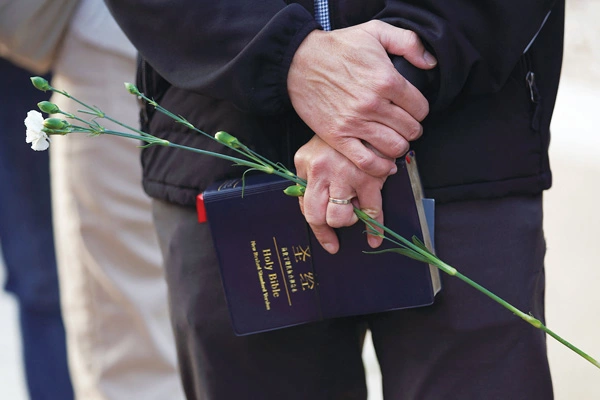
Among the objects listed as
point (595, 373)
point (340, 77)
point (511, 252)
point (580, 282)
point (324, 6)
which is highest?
point (324, 6)

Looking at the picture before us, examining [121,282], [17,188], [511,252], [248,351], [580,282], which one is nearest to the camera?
[511,252]

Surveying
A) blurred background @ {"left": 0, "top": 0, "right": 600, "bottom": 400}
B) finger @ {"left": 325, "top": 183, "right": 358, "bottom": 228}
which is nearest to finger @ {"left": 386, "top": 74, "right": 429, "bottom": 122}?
finger @ {"left": 325, "top": 183, "right": 358, "bottom": 228}

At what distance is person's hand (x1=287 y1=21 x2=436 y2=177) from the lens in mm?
1017

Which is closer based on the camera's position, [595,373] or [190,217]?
[190,217]

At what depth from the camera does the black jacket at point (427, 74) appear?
3.40ft

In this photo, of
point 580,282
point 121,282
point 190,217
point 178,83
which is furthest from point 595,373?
point 178,83

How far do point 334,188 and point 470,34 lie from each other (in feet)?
0.81

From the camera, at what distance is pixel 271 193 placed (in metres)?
1.11

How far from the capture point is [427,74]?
105 centimetres

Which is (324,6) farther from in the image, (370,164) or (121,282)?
(121,282)

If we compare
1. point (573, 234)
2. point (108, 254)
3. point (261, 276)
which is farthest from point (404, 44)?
point (573, 234)

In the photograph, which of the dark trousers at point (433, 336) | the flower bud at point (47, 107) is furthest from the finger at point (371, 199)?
the flower bud at point (47, 107)

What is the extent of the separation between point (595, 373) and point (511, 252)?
124 centimetres

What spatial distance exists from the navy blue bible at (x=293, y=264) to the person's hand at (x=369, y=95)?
0.21ft
